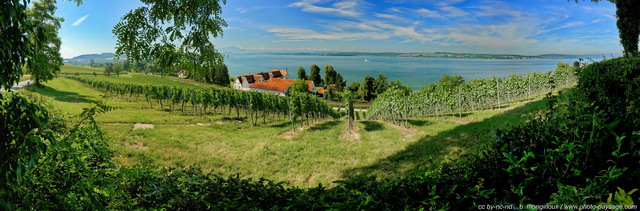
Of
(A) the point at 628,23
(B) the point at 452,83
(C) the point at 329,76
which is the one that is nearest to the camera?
(A) the point at 628,23

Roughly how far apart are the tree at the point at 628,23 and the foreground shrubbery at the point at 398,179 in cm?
1998

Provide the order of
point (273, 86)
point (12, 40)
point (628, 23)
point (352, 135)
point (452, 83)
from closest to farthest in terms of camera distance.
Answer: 1. point (12, 40)
2. point (628, 23)
3. point (352, 135)
4. point (452, 83)
5. point (273, 86)

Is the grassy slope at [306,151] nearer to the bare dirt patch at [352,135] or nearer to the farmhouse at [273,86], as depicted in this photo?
the bare dirt patch at [352,135]

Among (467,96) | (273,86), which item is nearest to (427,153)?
(467,96)

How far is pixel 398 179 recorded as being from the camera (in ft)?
8.82

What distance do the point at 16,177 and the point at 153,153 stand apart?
12.8 meters

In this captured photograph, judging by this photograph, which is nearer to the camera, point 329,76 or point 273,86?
point 273,86

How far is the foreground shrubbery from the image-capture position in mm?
1788

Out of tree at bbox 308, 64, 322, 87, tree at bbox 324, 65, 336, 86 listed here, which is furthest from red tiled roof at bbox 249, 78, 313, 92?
tree at bbox 308, 64, 322, 87

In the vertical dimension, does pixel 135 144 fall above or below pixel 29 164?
below

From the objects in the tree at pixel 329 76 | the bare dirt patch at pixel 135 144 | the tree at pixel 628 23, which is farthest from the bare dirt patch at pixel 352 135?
the tree at pixel 329 76

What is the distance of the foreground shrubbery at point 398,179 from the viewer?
1.79 m

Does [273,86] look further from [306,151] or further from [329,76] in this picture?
[306,151]

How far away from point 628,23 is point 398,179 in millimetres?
23167
